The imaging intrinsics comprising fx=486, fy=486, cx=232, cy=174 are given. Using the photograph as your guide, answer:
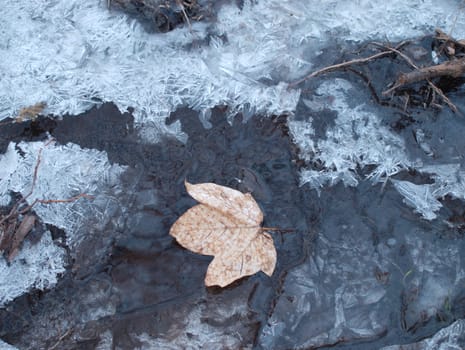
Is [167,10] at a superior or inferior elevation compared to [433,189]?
superior

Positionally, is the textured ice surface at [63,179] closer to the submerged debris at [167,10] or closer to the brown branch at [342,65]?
the submerged debris at [167,10]

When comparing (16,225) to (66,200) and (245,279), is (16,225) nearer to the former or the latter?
(66,200)

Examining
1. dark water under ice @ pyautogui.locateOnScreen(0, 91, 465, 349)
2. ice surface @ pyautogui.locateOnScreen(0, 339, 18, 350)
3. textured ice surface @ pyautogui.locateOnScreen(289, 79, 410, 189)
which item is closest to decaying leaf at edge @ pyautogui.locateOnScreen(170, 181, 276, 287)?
dark water under ice @ pyautogui.locateOnScreen(0, 91, 465, 349)

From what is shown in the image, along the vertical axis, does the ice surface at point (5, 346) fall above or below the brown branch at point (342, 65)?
below

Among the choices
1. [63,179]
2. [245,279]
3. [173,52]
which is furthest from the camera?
[173,52]

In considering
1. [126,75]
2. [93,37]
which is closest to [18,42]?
[93,37]

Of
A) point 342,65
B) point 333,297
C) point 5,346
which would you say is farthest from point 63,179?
point 342,65

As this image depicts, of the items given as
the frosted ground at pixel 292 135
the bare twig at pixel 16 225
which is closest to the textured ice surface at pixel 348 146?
the frosted ground at pixel 292 135
